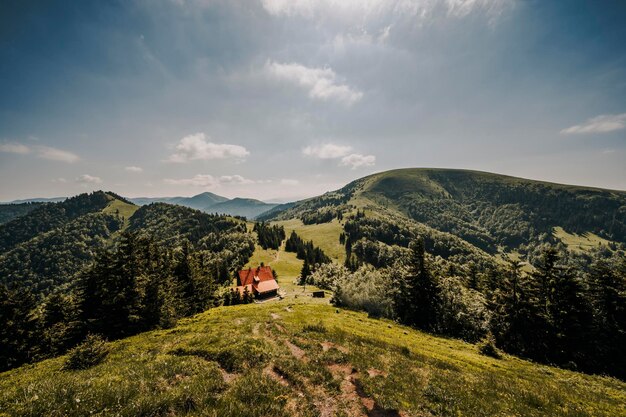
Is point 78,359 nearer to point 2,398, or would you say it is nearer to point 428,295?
point 2,398

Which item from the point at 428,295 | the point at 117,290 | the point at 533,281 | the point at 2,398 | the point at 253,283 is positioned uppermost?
the point at 2,398

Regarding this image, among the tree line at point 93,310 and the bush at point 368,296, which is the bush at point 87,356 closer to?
the tree line at point 93,310

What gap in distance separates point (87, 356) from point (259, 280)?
78806 millimetres

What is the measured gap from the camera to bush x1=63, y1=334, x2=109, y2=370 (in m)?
19.3

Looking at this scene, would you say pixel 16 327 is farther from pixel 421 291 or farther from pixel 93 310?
pixel 421 291

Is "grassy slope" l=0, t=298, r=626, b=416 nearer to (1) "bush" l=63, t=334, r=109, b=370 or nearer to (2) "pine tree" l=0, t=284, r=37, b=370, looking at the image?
(1) "bush" l=63, t=334, r=109, b=370

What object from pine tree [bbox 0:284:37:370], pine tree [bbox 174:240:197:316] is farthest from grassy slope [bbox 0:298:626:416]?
pine tree [bbox 174:240:197:316]

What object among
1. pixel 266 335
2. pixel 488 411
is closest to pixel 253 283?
pixel 266 335

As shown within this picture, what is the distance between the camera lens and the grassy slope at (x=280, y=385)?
10359mm

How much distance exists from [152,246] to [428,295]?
58764 mm

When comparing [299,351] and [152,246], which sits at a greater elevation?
[152,246]

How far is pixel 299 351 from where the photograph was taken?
73.0 feet

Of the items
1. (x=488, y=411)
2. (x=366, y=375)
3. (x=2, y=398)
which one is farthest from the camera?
(x=366, y=375)

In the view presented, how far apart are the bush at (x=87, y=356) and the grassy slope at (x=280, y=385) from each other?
37.4 inches
